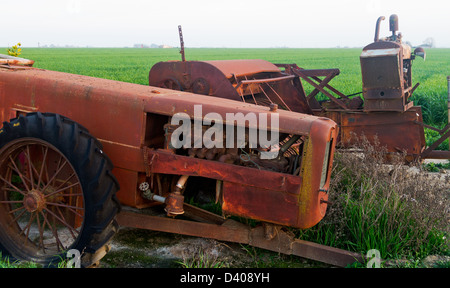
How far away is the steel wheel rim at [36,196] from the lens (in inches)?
135

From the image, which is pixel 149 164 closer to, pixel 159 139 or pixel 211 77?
pixel 159 139

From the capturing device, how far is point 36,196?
3.45 metres

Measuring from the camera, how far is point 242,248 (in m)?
3.92

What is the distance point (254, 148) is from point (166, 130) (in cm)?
73

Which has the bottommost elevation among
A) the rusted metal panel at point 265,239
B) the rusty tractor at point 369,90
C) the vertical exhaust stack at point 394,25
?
the rusted metal panel at point 265,239

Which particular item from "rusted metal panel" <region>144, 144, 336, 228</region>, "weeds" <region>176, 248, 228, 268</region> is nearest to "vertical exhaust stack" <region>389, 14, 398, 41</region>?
"rusted metal panel" <region>144, 144, 336, 228</region>

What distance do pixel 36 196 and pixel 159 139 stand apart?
1084 mm

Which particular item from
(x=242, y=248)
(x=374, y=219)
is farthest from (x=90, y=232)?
(x=374, y=219)

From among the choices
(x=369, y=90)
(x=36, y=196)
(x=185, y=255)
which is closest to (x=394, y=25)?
(x=369, y=90)

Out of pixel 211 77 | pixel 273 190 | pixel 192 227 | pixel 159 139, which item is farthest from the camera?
pixel 211 77

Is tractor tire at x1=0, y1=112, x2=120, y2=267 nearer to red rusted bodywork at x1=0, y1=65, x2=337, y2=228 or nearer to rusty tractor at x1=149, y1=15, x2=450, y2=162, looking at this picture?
red rusted bodywork at x1=0, y1=65, x2=337, y2=228

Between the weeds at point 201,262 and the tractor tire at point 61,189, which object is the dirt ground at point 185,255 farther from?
the tractor tire at point 61,189

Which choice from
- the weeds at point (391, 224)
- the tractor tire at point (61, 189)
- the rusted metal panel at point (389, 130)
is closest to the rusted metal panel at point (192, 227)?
the tractor tire at point (61, 189)

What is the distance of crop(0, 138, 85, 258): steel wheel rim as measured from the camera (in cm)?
344
